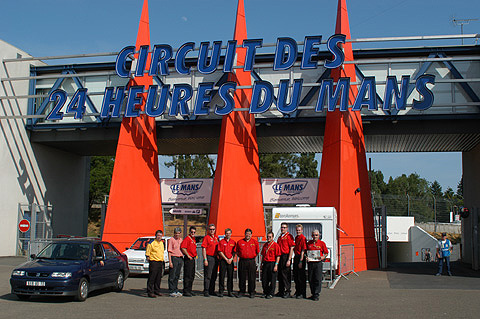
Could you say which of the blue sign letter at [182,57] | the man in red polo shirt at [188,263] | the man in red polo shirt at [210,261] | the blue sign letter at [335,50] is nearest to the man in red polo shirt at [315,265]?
the man in red polo shirt at [210,261]

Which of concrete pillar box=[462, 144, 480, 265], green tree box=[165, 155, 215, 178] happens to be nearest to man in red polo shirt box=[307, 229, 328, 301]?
concrete pillar box=[462, 144, 480, 265]

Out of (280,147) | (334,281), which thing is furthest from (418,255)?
(334,281)

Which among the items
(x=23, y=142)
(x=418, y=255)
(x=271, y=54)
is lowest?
(x=418, y=255)

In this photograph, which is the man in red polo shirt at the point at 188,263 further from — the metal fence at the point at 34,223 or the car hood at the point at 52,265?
the metal fence at the point at 34,223

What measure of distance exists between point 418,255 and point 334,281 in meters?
33.2

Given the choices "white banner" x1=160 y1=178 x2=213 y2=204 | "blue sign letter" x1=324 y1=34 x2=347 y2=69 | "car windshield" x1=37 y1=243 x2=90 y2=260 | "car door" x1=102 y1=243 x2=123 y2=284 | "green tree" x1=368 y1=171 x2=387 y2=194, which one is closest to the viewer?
"car windshield" x1=37 y1=243 x2=90 y2=260

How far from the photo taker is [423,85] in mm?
21922

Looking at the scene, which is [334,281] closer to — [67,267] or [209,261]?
[209,261]

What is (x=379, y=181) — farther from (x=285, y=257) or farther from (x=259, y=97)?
(x=285, y=257)

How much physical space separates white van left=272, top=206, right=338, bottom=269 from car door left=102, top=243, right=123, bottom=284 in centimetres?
560

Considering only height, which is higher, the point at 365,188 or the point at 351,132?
the point at 351,132

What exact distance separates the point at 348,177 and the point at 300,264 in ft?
31.5

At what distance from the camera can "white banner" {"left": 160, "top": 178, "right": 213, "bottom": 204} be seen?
26031mm

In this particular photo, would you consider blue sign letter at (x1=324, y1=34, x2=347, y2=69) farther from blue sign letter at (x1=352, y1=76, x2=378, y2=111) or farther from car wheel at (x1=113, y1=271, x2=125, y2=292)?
car wheel at (x1=113, y1=271, x2=125, y2=292)
